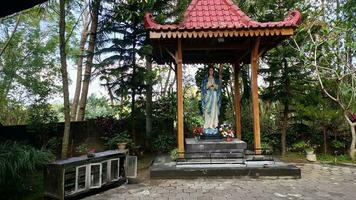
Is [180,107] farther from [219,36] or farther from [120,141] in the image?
[120,141]

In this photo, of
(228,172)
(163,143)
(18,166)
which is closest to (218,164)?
(228,172)

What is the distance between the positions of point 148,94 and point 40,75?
22.3ft

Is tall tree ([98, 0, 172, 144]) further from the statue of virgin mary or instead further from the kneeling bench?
the kneeling bench

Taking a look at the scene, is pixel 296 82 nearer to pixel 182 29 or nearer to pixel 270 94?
pixel 270 94

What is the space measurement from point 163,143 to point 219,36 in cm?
446

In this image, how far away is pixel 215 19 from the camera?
8.77 meters

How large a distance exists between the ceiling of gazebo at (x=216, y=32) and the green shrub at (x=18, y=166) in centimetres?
362

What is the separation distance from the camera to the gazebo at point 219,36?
25.4 ft

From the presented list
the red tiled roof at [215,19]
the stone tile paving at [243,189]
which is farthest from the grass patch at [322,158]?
the red tiled roof at [215,19]

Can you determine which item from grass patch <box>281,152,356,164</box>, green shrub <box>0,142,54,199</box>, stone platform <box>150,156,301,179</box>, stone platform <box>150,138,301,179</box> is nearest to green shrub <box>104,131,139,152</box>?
stone platform <box>150,138,301,179</box>

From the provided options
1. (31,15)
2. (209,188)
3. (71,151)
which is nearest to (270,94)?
(209,188)

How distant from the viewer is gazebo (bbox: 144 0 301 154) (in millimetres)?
7730

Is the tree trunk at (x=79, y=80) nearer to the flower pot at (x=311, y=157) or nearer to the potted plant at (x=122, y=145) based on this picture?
the potted plant at (x=122, y=145)

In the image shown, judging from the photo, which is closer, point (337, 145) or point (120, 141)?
point (120, 141)
